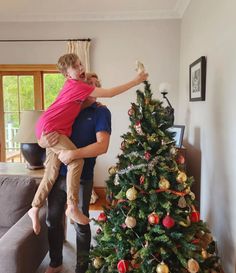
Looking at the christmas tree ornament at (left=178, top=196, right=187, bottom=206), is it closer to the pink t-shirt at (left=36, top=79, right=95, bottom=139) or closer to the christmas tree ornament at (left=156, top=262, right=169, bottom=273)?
the christmas tree ornament at (left=156, top=262, right=169, bottom=273)

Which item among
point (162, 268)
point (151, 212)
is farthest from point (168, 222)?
point (162, 268)

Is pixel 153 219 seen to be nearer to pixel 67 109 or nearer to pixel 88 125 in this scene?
pixel 88 125

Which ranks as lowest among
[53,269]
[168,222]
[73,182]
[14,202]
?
[53,269]

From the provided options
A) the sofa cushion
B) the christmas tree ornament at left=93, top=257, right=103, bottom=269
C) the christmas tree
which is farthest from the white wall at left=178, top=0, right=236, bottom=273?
the sofa cushion

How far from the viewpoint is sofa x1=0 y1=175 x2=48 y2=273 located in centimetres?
175

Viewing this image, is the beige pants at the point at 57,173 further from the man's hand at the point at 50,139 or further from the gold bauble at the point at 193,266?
the gold bauble at the point at 193,266

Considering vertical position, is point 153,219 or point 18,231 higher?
point 153,219

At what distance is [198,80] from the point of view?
284 cm

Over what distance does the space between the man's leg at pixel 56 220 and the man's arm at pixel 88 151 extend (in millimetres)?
212

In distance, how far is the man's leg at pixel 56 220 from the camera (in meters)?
2.07

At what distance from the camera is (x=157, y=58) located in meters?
4.24

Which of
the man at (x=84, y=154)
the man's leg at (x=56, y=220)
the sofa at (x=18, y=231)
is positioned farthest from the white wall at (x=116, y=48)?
the man's leg at (x=56, y=220)

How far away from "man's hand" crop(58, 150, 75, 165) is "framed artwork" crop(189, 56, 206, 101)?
1441 millimetres

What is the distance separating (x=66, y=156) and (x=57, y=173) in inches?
7.6
